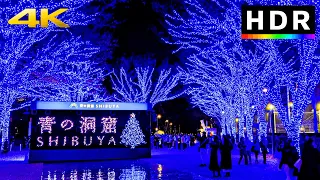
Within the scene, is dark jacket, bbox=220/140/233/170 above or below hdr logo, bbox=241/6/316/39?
below

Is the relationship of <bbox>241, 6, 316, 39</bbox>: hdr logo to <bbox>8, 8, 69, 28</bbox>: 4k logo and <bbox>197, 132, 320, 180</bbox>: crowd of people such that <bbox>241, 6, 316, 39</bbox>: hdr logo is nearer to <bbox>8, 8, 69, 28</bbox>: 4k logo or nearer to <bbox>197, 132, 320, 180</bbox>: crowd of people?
<bbox>197, 132, 320, 180</bbox>: crowd of people

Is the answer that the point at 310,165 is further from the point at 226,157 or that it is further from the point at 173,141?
the point at 173,141

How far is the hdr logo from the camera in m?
10.5

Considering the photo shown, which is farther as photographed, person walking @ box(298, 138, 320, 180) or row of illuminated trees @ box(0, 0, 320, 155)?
row of illuminated trees @ box(0, 0, 320, 155)

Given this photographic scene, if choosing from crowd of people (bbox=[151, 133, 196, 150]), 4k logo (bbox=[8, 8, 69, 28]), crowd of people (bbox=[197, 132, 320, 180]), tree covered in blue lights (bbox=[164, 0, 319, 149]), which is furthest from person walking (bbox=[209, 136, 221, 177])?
crowd of people (bbox=[151, 133, 196, 150])

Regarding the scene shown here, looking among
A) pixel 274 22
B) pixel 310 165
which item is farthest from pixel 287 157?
pixel 274 22

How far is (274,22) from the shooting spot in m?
10.5

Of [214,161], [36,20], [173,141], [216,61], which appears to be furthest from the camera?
[173,141]

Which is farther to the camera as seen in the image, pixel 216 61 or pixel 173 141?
pixel 173 141

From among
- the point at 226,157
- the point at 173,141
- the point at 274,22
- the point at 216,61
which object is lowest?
the point at 173,141

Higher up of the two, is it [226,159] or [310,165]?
[310,165]

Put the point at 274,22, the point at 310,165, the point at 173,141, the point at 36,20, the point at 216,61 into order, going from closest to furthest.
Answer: the point at 310,165, the point at 274,22, the point at 36,20, the point at 216,61, the point at 173,141

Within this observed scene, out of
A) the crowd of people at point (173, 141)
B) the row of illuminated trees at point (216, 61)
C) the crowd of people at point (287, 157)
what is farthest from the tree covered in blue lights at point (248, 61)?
the crowd of people at point (173, 141)

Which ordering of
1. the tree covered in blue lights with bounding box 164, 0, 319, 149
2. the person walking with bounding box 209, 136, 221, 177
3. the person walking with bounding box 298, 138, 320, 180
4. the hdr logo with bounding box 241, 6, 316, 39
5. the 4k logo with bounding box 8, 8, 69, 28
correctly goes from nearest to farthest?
the person walking with bounding box 298, 138, 320, 180 < the hdr logo with bounding box 241, 6, 316, 39 < the person walking with bounding box 209, 136, 221, 177 < the tree covered in blue lights with bounding box 164, 0, 319, 149 < the 4k logo with bounding box 8, 8, 69, 28
